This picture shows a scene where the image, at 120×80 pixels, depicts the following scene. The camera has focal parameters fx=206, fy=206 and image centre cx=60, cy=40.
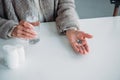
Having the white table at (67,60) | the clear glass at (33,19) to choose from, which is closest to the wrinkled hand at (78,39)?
the white table at (67,60)

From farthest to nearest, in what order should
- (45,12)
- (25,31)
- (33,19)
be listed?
(45,12) → (33,19) → (25,31)

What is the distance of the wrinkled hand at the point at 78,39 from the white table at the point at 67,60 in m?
0.02

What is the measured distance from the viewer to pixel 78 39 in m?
0.95

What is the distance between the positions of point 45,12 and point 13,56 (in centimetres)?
45

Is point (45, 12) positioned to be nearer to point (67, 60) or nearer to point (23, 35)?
point (23, 35)

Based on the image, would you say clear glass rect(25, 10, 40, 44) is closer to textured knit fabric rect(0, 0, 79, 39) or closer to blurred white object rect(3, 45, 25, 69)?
textured knit fabric rect(0, 0, 79, 39)

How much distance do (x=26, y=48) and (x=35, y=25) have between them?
17 centimetres

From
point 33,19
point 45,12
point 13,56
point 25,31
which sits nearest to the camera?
point 13,56

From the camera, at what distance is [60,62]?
834mm

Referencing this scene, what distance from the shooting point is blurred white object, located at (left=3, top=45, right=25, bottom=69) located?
77 cm

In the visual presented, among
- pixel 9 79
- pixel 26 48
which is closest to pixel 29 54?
pixel 26 48

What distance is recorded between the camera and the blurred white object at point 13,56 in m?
0.77

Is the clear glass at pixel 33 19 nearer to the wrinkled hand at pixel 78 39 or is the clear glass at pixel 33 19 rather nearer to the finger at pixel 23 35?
the finger at pixel 23 35

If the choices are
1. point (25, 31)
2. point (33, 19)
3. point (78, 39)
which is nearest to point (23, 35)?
point (25, 31)
